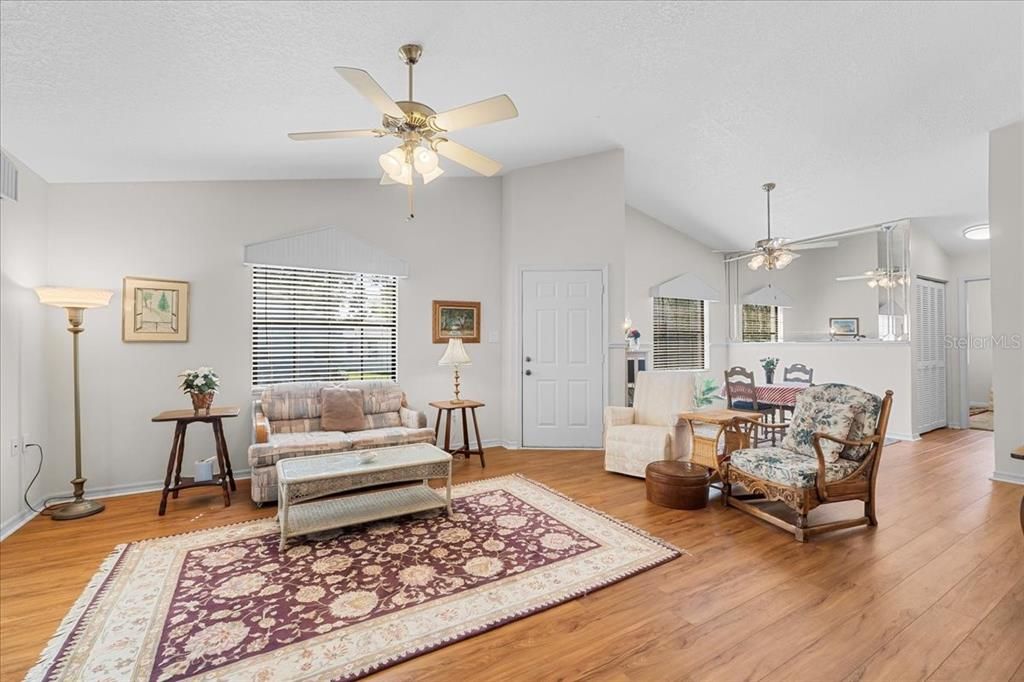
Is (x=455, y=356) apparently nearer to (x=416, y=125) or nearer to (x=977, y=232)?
(x=416, y=125)

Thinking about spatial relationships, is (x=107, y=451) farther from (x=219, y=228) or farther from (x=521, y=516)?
(x=521, y=516)

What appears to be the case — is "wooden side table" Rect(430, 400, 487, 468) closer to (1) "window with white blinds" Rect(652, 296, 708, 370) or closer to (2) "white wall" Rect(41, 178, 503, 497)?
(2) "white wall" Rect(41, 178, 503, 497)

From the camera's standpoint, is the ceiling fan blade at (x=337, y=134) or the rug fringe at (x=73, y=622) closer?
the rug fringe at (x=73, y=622)

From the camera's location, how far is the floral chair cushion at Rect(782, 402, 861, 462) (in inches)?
122

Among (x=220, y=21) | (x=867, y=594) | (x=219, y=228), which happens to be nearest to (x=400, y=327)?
(x=219, y=228)

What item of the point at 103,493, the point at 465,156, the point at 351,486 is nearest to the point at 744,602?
the point at 351,486

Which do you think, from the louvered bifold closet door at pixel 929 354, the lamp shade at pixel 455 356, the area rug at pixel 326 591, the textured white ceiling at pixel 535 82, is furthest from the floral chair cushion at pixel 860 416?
the louvered bifold closet door at pixel 929 354

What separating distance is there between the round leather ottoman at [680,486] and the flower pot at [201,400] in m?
3.63

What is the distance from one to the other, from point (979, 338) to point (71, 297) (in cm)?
1166

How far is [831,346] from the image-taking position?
6.54 m

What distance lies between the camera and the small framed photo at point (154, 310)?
383 cm

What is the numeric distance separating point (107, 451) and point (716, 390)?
8025 mm

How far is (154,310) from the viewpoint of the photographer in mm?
3930

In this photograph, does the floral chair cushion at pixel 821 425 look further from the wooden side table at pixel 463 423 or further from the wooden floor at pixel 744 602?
the wooden side table at pixel 463 423
